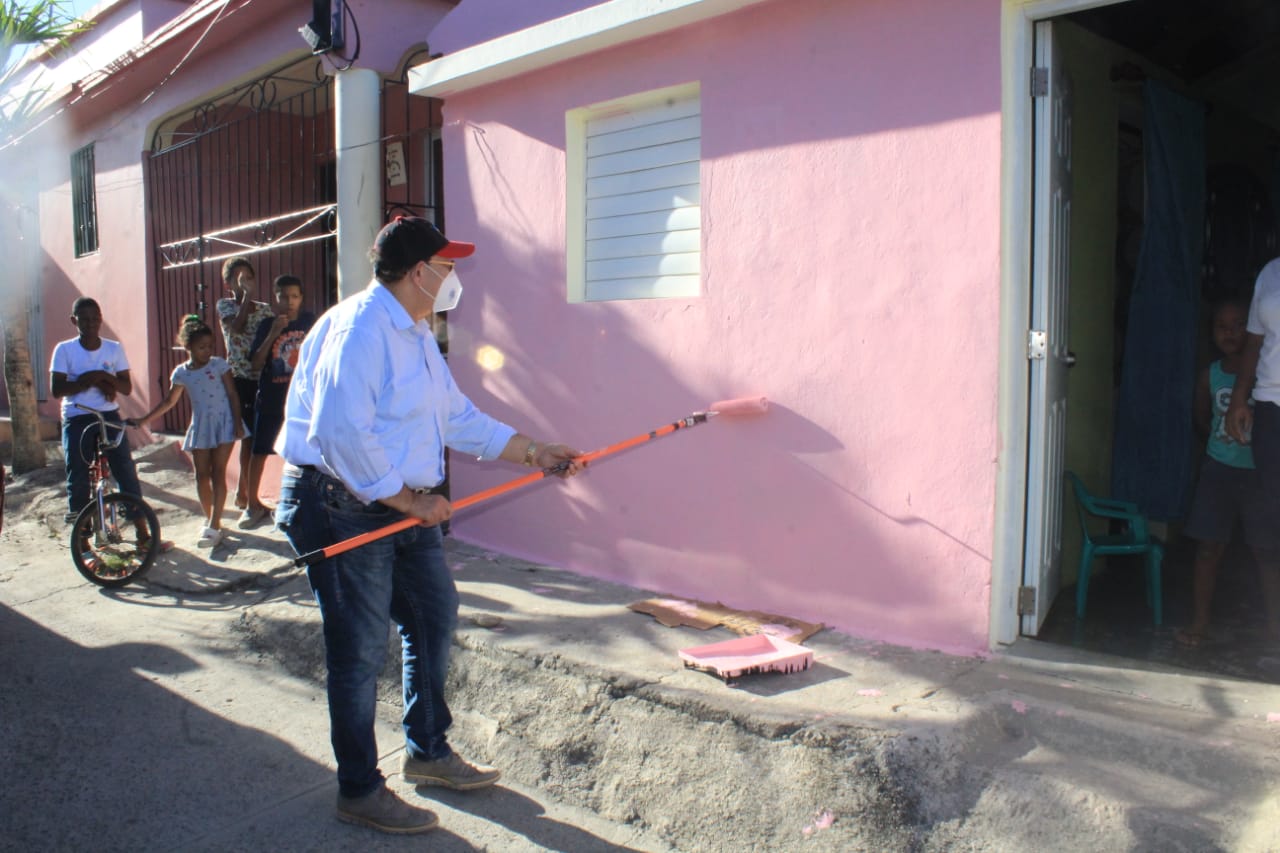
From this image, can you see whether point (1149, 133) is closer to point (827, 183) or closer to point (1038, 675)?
point (827, 183)

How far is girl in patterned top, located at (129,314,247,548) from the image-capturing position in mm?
7016

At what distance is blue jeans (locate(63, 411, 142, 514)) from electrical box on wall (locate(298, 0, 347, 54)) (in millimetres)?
2926

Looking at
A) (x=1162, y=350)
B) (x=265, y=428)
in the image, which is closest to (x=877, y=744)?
(x=1162, y=350)

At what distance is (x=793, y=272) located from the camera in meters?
4.62

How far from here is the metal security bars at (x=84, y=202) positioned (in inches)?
465

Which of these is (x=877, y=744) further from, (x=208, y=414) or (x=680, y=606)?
(x=208, y=414)

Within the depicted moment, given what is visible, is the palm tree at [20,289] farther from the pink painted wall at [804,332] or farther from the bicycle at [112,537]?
the pink painted wall at [804,332]

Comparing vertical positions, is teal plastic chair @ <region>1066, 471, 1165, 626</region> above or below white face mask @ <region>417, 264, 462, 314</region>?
below

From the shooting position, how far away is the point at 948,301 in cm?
409

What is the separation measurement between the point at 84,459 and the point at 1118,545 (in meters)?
6.35

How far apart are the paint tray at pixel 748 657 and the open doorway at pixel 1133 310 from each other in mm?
1008

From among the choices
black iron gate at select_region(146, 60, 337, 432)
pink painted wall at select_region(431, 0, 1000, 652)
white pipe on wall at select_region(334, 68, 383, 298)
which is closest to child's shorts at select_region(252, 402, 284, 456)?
white pipe on wall at select_region(334, 68, 383, 298)

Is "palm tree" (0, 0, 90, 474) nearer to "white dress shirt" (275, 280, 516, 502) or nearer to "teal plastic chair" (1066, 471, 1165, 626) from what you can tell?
"white dress shirt" (275, 280, 516, 502)

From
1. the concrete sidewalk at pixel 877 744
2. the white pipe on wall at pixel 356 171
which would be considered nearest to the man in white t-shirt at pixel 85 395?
the white pipe on wall at pixel 356 171
